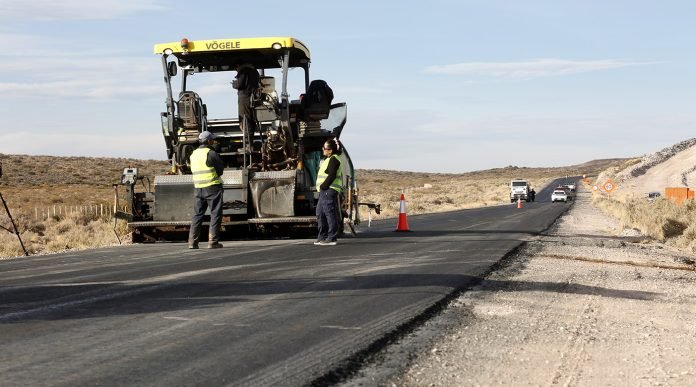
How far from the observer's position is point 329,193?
52.2 ft

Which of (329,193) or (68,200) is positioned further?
(68,200)

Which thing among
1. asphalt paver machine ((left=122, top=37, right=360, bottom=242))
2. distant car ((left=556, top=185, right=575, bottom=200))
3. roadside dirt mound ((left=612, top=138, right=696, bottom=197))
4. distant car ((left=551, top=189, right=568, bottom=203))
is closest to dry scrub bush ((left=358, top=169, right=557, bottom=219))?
distant car ((left=551, top=189, right=568, bottom=203))

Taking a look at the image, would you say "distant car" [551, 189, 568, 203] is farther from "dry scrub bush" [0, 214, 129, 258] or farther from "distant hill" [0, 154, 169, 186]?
"dry scrub bush" [0, 214, 129, 258]

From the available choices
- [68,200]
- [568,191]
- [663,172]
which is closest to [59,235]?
[68,200]

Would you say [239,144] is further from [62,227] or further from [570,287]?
[62,227]

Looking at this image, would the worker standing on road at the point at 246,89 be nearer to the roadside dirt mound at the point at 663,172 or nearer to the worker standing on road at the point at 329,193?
the worker standing on road at the point at 329,193

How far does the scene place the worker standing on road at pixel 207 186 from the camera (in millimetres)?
14906

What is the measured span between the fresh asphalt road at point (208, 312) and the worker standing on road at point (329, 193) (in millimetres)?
2286

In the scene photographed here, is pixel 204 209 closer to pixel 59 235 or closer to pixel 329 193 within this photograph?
pixel 329 193

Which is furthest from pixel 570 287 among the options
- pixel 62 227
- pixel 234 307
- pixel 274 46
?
pixel 62 227

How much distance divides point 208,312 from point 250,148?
1016 cm

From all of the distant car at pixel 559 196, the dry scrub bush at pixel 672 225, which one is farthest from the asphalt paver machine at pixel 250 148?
the distant car at pixel 559 196

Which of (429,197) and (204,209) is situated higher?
(204,209)

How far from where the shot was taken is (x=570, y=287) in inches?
396
